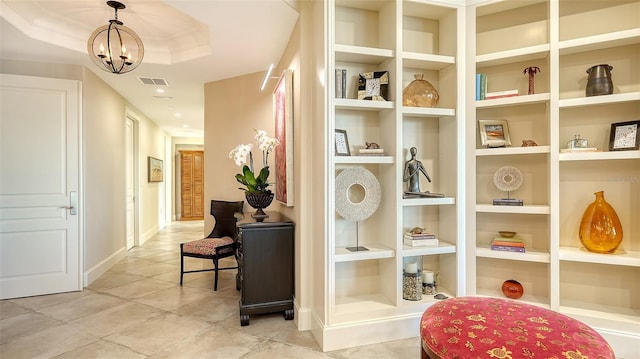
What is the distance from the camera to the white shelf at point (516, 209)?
2.35 m

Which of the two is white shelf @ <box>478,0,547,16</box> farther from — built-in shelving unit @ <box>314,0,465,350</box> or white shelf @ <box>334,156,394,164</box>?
white shelf @ <box>334,156,394,164</box>

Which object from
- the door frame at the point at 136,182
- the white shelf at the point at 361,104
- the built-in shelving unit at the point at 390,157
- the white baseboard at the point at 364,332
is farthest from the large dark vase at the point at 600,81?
the door frame at the point at 136,182

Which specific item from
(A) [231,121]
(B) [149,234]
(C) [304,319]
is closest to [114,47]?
(A) [231,121]

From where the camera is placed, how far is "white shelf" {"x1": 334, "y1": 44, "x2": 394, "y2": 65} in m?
2.35

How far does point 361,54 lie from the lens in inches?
94.9

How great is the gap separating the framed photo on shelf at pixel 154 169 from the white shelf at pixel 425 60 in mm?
5971

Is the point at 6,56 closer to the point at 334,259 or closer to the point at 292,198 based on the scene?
the point at 292,198

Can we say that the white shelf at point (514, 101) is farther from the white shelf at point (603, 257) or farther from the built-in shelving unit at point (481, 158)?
the white shelf at point (603, 257)

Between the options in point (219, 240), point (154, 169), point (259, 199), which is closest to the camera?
point (259, 199)

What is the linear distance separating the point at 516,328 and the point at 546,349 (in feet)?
0.51

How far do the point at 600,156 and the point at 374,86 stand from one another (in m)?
1.65

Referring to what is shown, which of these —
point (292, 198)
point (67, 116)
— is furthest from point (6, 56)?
point (292, 198)

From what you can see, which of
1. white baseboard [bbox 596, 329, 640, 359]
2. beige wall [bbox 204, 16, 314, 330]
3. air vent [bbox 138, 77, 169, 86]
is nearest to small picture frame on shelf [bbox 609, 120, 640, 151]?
white baseboard [bbox 596, 329, 640, 359]

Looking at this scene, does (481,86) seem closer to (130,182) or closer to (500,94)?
(500,94)
